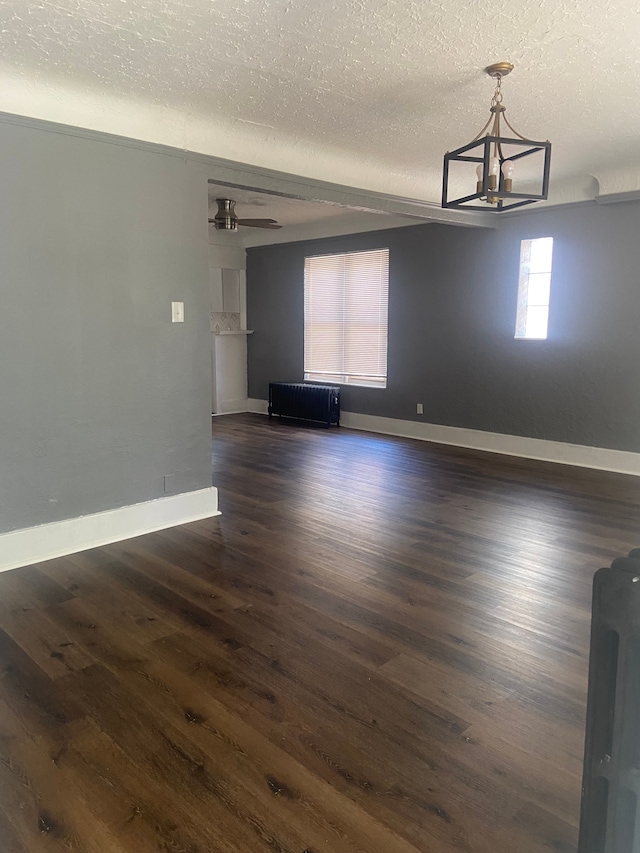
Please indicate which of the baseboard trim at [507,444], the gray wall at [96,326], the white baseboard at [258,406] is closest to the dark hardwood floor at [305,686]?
the gray wall at [96,326]

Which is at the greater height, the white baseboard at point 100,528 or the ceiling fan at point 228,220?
the ceiling fan at point 228,220

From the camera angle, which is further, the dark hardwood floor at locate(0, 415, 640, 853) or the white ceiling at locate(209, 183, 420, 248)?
the white ceiling at locate(209, 183, 420, 248)

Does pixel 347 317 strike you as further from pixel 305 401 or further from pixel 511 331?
pixel 511 331

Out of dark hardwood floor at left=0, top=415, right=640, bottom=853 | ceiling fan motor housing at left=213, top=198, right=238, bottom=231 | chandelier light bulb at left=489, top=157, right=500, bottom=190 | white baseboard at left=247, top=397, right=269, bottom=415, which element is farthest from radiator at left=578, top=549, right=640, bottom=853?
white baseboard at left=247, top=397, right=269, bottom=415

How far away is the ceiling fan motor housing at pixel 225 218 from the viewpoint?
538 cm

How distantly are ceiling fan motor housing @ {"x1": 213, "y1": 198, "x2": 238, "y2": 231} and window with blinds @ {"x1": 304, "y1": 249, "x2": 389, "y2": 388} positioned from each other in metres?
2.28

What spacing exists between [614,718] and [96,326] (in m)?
3.22

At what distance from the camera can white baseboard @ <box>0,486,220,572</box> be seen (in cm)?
322

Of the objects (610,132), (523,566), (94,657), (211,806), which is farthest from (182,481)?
(610,132)

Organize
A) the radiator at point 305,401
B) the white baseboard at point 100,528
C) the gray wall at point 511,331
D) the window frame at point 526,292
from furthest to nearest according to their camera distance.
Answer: the radiator at point 305,401, the window frame at point 526,292, the gray wall at point 511,331, the white baseboard at point 100,528

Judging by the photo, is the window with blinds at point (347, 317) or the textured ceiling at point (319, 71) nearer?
the textured ceiling at point (319, 71)

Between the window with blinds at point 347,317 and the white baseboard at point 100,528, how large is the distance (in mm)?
3910

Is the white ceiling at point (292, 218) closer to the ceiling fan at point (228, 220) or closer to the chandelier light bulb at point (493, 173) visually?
the ceiling fan at point (228, 220)

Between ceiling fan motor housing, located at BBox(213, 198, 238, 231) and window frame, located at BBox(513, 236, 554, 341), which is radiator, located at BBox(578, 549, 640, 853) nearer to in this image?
ceiling fan motor housing, located at BBox(213, 198, 238, 231)
